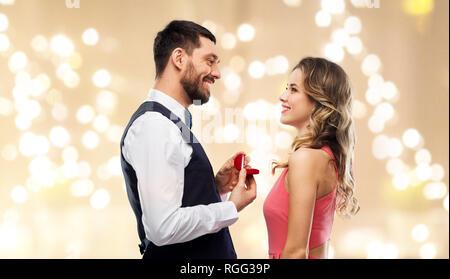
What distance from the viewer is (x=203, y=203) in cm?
136

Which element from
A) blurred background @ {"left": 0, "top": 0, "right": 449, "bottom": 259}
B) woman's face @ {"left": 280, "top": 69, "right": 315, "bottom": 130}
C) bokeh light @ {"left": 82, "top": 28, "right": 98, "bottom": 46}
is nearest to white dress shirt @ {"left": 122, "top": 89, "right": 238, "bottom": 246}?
woman's face @ {"left": 280, "top": 69, "right": 315, "bottom": 130}

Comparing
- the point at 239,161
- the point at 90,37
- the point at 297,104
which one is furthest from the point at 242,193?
the point at 90,37

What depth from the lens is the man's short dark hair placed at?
57.1 inches

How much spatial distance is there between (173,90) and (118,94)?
3.60 feet

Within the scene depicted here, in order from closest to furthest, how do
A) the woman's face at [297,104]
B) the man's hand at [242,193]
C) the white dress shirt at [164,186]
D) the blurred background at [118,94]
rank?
the white dress shirt at [164,186] < the man's hand at [242,193] < the woman's face at [297,104] < the blurred background at [118,94]

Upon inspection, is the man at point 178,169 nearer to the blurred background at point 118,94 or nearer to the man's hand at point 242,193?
the man's hand at point 242,193

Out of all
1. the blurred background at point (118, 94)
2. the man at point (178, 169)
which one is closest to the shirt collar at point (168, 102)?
the man at point (178, 169)

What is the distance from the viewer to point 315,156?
4.46ft

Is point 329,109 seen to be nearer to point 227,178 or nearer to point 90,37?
point 227,178

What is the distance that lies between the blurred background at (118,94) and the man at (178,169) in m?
0.84

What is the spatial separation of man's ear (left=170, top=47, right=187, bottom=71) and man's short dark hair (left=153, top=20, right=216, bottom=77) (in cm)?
2

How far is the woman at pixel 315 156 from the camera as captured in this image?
1336 mm
